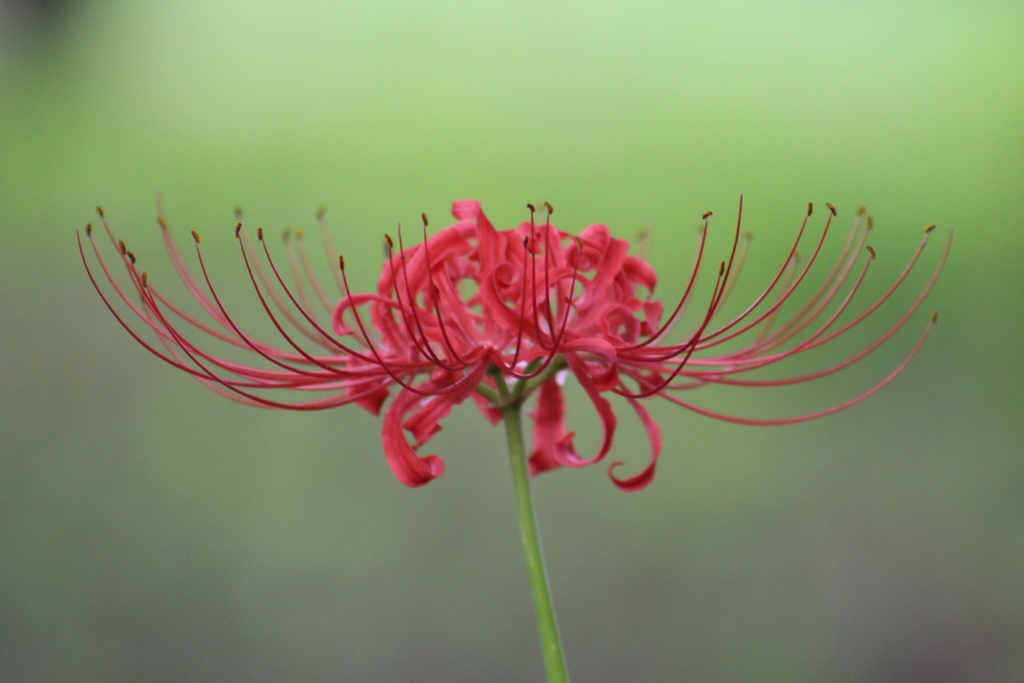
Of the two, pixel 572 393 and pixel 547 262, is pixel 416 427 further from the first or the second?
pixel 572 393

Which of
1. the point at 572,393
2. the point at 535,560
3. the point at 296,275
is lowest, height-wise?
the point at 535,560

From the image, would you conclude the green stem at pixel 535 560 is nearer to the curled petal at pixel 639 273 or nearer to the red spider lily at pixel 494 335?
the red spider lily at pixel 494 335

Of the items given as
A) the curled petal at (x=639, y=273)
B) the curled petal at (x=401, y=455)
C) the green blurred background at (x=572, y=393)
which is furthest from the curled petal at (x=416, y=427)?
the green blurred background at (x=572, y=393)

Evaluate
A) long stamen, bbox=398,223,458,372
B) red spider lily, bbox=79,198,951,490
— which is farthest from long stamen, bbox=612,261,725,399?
long stamen, bbox=398,223,458,372

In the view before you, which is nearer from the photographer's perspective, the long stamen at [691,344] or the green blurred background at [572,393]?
the long stamen at [691,344]

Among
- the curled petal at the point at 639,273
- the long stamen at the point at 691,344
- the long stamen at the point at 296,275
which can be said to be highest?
the long stamen at the point at 296,275

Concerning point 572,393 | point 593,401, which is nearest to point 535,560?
point 593,401

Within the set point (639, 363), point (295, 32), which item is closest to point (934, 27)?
point (295, 32)
